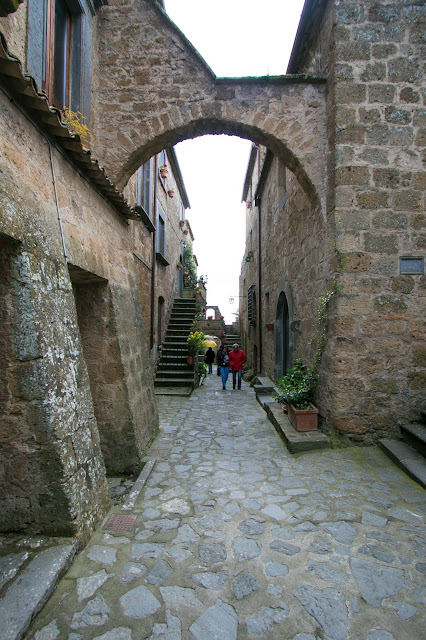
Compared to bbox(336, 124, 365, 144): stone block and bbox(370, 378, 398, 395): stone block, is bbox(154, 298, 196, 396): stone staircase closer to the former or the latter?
bbox(370, 378, 398, 395): stone block

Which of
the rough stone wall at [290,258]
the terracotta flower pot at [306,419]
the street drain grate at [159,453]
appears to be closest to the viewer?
the street drain grate at [159,453]

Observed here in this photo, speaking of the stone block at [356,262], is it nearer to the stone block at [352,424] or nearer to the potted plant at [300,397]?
the potted plant at [300,397]

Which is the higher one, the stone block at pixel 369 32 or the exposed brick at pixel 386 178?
the stone block at pixel 369 32

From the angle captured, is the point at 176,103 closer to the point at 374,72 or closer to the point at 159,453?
the point at 374,72

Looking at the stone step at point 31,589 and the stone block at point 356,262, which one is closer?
the stone step at point 31,589

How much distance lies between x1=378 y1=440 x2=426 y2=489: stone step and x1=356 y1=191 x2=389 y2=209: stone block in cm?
287

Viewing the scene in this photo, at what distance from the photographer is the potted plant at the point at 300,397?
4395 mm

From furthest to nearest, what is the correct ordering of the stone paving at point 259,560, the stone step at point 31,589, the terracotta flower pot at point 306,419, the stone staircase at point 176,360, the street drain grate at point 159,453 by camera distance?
the stone staircase at point 176,360 → the terracotta flower pot at point 306,419 → the street drain grate at point 159,453 → the stone paving at point 259,560 → the stone step at point 31,589

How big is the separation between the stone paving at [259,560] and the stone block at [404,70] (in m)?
4.62

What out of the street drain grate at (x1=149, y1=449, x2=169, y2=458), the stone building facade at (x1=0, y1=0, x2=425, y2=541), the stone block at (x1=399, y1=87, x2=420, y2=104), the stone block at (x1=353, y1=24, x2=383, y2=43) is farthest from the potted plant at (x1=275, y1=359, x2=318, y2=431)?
the stone block at (x1=353, y1=24, x2=383, y2=43)

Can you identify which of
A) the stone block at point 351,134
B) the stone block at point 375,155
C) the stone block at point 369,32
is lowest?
the stone block at point 375,155

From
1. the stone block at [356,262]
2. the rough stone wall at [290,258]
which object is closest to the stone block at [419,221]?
the stone block at [356,262]

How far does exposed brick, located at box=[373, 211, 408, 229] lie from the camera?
13.6ft

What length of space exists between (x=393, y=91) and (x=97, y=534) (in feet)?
18.6
